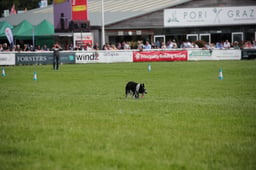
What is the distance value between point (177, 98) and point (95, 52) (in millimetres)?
25512

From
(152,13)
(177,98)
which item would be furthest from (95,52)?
(177,98)

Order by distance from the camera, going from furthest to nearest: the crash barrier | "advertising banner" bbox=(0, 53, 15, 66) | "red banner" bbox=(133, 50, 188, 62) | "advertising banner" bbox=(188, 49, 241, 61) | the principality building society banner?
Result: the principality building society banner → "advertising banner" bbox=(188, 49, 241, 61) → "red banner" bbox=(133, 50, 188, 62) → the crash barrier → "advertising banner" bbox=(0, 53, 15, 66)

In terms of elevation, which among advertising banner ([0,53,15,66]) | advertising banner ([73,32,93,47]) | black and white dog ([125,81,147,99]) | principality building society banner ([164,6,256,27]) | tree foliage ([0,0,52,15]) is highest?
tree foliage ([0,0,52,15])

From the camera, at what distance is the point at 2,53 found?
127 feet

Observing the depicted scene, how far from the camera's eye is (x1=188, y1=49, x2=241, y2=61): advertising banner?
41.8 meters

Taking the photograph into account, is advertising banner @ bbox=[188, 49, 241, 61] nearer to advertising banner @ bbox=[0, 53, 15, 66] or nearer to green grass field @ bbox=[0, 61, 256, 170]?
advertising banner @ bbox=[0, 53, 15, 66]

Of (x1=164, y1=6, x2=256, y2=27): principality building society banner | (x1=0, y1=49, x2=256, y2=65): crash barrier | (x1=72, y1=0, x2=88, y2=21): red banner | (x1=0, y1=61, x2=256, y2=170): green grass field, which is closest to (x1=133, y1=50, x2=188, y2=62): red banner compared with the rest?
(x1=0, y1=49, x2=256, y2=65): crash barrier

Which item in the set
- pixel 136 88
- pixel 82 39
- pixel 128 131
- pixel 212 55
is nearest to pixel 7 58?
pixel 82 39

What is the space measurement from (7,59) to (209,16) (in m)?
24.1

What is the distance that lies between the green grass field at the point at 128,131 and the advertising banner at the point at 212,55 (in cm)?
2476

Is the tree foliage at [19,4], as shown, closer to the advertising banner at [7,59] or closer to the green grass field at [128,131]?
the advertising banner at [7,59]

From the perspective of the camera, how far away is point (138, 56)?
41625 millimetres

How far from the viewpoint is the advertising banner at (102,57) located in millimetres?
40781

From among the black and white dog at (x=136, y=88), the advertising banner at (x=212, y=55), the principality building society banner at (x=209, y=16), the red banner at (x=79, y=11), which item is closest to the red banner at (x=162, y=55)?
the advertising banner at (x=212, y=55)
